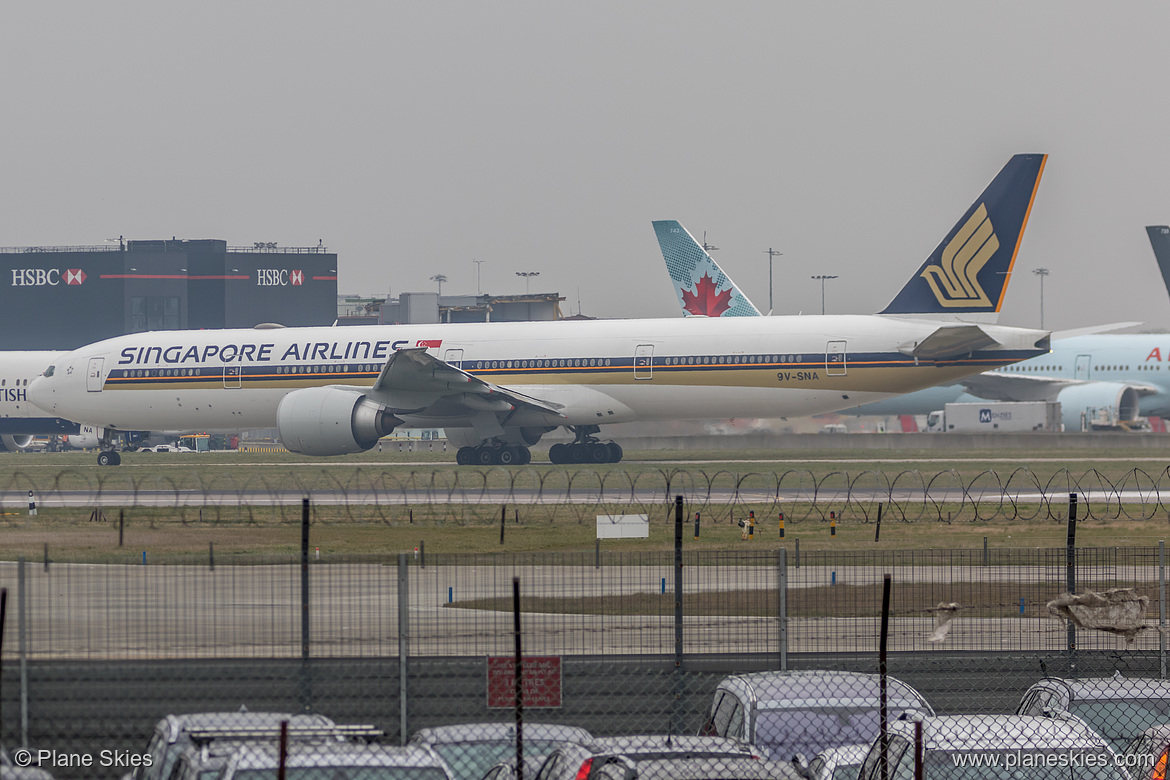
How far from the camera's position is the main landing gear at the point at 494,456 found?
43312 mm

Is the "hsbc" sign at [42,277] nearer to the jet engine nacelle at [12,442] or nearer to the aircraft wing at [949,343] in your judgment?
the jet engine nacelle at [12,442]

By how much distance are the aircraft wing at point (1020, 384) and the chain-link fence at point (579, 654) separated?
5387 cm

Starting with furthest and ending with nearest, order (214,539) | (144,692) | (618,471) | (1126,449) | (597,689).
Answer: (1126,449), (618,471), (214,539), (597,689), (144,692)

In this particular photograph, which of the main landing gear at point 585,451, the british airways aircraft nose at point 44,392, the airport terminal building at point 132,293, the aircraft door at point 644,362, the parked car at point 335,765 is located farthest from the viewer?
the airport terminal building at point 132,293

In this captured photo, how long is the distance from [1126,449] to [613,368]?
22757 mm

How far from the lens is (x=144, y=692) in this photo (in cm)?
1045

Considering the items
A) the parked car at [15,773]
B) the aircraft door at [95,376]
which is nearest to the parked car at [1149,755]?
the parked car at [15,773]

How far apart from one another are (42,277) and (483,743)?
125 meters

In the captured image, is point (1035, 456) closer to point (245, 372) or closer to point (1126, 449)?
point (1126, 449)

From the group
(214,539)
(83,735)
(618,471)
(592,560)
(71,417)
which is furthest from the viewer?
(71,417)

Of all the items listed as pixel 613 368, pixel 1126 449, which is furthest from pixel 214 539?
pixel 1126 449

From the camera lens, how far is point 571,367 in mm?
42031

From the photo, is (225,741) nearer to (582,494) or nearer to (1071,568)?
(1071,568)

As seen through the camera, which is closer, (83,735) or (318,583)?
(83,735)
